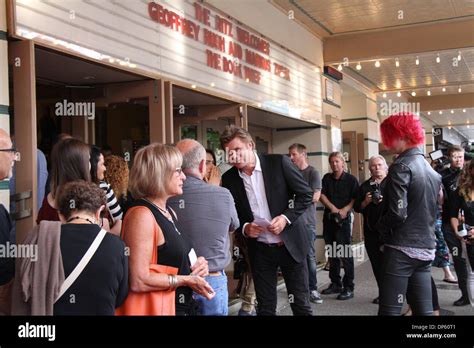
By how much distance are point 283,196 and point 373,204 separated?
6.38 ft

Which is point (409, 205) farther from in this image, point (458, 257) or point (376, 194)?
point (458, 257)

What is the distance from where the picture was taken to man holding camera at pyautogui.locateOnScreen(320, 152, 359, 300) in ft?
21.6

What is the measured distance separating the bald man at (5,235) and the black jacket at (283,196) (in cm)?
159

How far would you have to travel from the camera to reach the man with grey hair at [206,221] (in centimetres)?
303

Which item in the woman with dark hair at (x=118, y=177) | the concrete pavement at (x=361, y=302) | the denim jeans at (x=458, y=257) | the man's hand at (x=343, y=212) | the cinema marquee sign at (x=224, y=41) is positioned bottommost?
the concrete pavement at (x=361, y=302)

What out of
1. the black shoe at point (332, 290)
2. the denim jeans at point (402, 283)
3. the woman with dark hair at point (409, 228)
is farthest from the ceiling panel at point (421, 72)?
the denim jeans at point (402, 283)

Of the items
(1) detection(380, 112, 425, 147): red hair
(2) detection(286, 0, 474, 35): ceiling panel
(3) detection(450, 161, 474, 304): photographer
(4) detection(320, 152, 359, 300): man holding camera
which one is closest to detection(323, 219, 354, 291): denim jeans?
(4) detection(320, 152, 359, 300): man holding camera

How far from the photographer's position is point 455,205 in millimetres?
5621

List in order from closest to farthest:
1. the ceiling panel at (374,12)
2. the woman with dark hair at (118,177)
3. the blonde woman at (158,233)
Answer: the blonde woman at (158,233)
the woman with dark hair at (118,177)
the ceiling panel at (374,12)

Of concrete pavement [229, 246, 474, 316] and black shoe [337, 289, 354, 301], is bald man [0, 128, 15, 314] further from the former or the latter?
black shoe [337, 289, 354, 301]

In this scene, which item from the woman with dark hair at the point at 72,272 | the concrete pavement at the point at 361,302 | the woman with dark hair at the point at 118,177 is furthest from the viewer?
the concrete pavement at the point at 361,302

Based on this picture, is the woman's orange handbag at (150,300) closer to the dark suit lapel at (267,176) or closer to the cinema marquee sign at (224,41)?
the dark suit lapel at (267,176)

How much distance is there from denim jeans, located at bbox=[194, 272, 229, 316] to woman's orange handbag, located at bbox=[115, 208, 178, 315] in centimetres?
52
